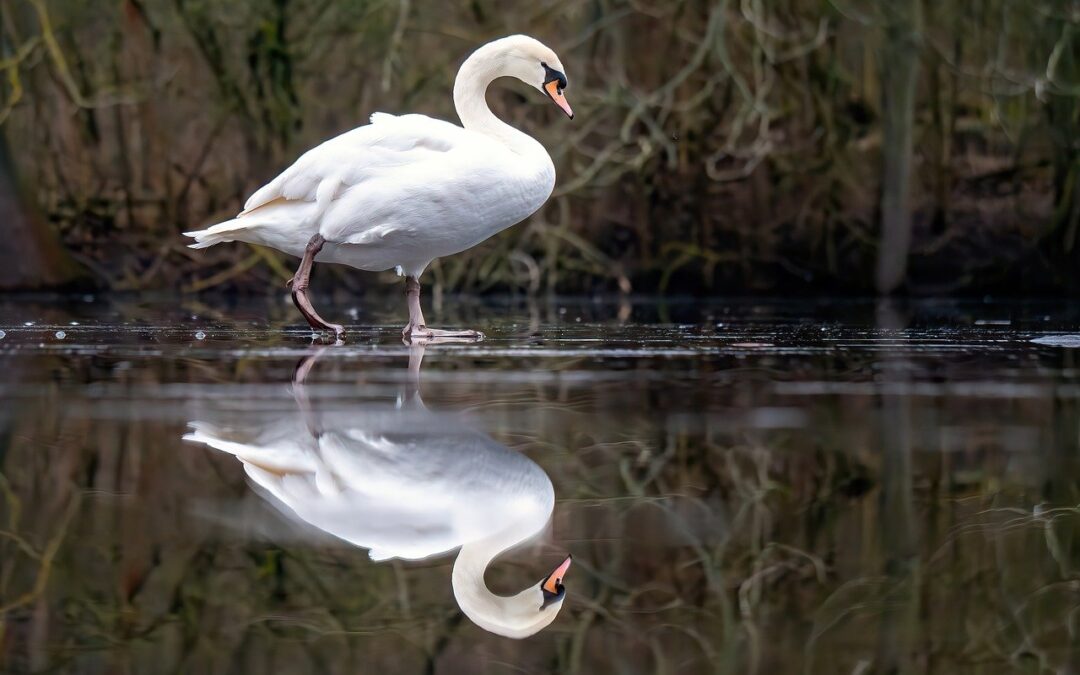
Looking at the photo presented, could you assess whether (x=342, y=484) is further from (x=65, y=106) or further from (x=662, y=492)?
(x=65, y=106)

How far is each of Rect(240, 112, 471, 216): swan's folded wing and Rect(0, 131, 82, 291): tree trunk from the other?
4894mm

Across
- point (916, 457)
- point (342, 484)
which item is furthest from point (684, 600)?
point (916, 457)

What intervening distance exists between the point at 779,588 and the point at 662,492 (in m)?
0.85

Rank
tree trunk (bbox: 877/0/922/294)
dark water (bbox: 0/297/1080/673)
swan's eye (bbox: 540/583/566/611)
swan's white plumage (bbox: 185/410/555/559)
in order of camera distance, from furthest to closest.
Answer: tree trunk (bbox: 877/0/922/294) → swan's white plumage (bbox: 185/410/555/559) → swan's eye (bbox: 540/583/566/611) → dark water (bbox: 0/297/1080/673)

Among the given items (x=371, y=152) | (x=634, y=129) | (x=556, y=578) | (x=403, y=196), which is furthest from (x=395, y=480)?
(x=634, y=129)

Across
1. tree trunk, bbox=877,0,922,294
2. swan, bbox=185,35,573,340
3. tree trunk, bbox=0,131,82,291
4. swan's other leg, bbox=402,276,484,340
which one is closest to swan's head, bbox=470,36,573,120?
swan, bbox=185,35,573,340

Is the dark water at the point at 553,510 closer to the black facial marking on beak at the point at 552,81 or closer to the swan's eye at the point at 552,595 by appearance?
the swan's eye at the point at 552,595

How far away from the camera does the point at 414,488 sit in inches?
135

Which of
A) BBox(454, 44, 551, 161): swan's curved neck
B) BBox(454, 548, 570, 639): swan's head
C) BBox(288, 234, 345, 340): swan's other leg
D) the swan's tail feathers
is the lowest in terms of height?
BBox(454, 548, 570, 639): swan's head

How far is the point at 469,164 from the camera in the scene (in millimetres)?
6828

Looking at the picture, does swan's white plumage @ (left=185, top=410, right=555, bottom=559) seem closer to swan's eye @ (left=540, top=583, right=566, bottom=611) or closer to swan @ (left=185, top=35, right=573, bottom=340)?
swan's eye @ (left=540, top=583, right=566, bottom=611)

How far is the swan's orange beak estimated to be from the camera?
103 inches

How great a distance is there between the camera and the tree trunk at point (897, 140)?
11.3 metres

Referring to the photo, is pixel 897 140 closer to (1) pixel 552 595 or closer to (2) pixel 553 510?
(2) pixel 553 510
